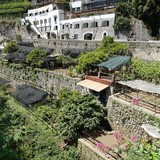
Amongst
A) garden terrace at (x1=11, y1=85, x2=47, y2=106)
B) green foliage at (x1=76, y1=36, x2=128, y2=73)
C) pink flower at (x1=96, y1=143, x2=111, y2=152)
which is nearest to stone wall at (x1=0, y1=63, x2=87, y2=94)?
green foliage at (x1=76, y1=36, x2=128, y2=73)

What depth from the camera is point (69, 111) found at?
16234mm

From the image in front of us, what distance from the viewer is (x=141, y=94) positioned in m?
17.2

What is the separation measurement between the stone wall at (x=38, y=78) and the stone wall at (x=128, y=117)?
172 inches

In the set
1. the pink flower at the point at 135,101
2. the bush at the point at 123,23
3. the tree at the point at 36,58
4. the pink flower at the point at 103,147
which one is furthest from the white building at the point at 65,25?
the pink flower at the point at 103,147

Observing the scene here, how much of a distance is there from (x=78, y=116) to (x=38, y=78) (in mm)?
12302

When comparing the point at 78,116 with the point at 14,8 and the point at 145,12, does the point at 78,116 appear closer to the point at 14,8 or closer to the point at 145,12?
the point at 145,12

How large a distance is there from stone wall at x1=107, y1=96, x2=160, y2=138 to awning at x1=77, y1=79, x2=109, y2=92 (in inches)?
52.3

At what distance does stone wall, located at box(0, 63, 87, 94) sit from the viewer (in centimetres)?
2236

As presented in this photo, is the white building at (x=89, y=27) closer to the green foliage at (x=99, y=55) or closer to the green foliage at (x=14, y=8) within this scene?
the green foliage at (x=99, y=55)

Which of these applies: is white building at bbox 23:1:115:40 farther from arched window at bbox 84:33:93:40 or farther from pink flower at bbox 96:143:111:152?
pink flower at bbox 96:143:111:152

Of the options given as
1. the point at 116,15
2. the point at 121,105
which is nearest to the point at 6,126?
the point at 121,105

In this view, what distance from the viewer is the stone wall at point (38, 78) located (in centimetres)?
2236

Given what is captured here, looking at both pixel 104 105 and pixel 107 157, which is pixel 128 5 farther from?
pixel 107 157

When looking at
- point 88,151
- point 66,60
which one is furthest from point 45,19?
point 88,151
